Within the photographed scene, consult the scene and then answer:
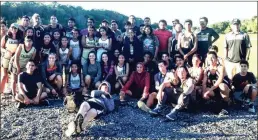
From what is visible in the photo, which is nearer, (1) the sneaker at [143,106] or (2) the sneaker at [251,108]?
(1) the sneaker at [143,106]

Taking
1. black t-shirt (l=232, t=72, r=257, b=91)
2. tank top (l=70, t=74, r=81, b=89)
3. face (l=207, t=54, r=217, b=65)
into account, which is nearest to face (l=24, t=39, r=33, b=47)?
tank top (l=70, t=74, r=81, b=89)

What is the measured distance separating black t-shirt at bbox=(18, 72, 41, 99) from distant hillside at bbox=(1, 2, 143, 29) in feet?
59.7

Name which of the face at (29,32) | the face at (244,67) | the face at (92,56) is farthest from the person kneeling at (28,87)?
the face at (244,67)

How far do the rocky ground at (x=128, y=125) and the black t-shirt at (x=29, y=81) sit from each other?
0.48 m

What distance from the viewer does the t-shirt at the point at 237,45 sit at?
10.3 meters

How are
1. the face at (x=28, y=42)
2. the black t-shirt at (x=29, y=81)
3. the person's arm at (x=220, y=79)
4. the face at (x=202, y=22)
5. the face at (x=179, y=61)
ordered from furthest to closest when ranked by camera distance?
the face at (x=202, y=22), the face at (x=179, y=61), the face at (x=28, y=42), the black t-shirt at (x=29, y=81), the person's arm at (x=220, y=79)

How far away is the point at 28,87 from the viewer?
934 centimetres

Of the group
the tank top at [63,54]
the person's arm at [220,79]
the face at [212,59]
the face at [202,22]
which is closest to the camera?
the person's arm at [220,79]

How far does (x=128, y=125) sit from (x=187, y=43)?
3.73 metres

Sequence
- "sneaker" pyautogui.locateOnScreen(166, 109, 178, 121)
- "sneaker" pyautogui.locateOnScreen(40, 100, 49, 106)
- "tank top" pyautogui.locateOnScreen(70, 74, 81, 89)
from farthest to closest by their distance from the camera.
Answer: "tank top" pyautogui.locateOnScreen(70, 74, 81, 89) < "sneaker" pyautogui.locateOnScreen(40, 100, 49, 106) < "sneaker" pyautogui.locateOnScreen(166, 109, 178, 121)

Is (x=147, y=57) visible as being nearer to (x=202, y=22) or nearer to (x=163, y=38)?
(x=163, y=38)

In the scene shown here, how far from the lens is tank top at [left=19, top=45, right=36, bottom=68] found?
9.85 m

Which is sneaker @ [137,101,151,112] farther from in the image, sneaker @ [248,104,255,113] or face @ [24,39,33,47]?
face @ [24,39,33,47]

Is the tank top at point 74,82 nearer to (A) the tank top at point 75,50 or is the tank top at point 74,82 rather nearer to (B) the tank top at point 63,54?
(B) the tank top at point 63,54
